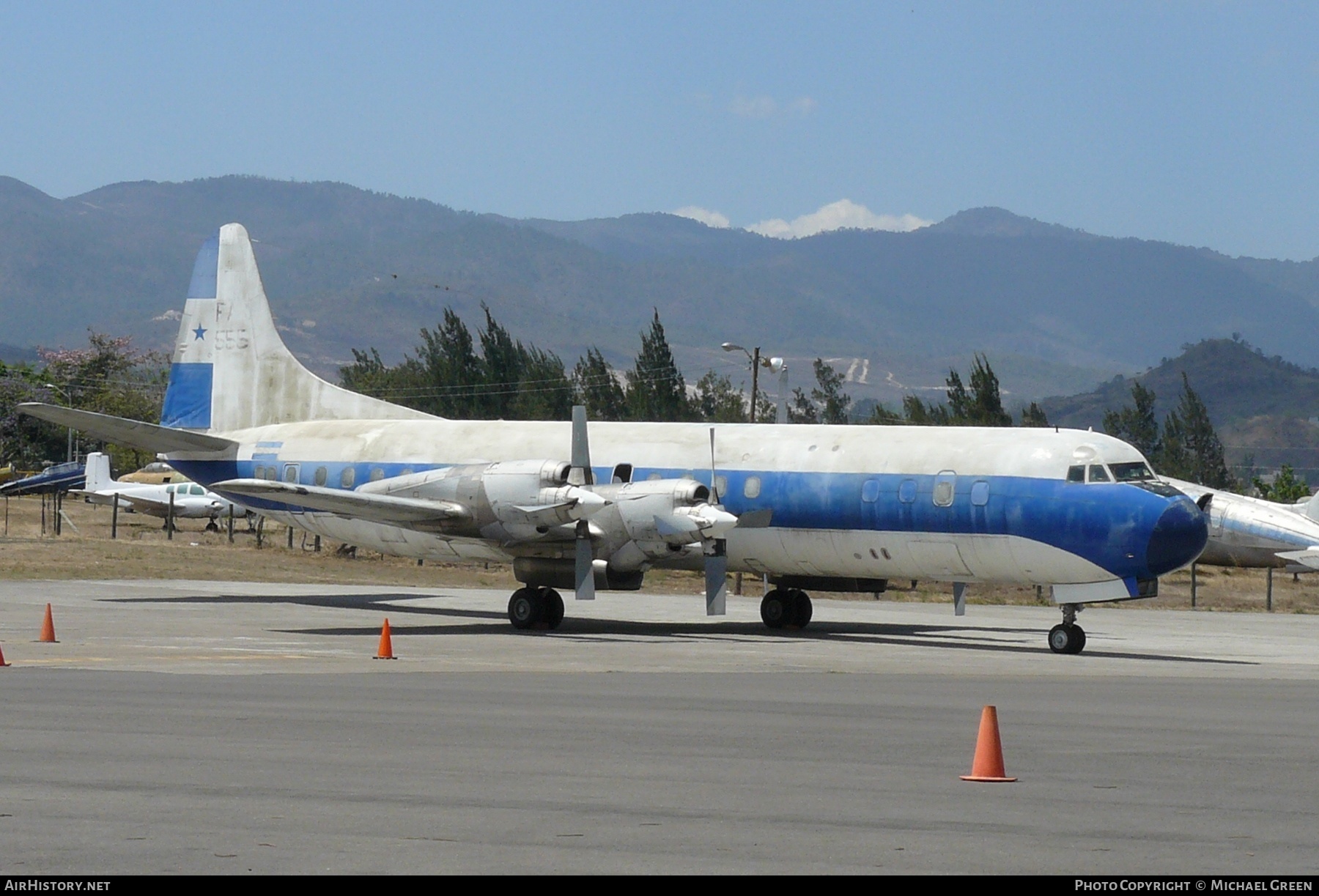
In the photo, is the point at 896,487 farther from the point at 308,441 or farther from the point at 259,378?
the point at 259,378

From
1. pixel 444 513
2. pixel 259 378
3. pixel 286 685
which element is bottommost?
pixel 286 685

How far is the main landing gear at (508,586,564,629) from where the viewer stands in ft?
107

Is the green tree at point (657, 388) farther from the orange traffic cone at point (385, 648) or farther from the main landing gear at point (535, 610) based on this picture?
the orange traffic cone at point (385, 648)

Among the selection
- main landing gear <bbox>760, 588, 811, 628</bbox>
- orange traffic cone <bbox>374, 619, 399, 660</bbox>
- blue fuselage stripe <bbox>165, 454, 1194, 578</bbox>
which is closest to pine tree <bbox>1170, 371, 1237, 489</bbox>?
main landing gear <bbox>760, 588, 811, 628</bbox>

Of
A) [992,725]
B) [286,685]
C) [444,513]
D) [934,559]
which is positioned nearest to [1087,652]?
[934,559]

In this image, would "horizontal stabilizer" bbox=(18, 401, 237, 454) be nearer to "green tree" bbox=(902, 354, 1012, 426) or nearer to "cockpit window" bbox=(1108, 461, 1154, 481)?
"cockpit window" bbox=(1108, 461, 1154, 481)

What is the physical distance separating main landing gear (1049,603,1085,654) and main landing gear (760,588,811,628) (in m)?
6.04

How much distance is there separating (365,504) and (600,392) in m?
74.9

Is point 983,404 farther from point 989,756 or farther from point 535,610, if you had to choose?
point 989,756

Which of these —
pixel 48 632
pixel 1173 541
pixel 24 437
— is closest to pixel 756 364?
pixel 1173 541

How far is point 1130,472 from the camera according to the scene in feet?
97.2

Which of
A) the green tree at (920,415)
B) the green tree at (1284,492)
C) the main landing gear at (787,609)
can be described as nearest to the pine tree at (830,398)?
the green tree at (920,415)

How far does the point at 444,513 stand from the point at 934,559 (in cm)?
956

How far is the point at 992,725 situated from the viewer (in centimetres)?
1327
